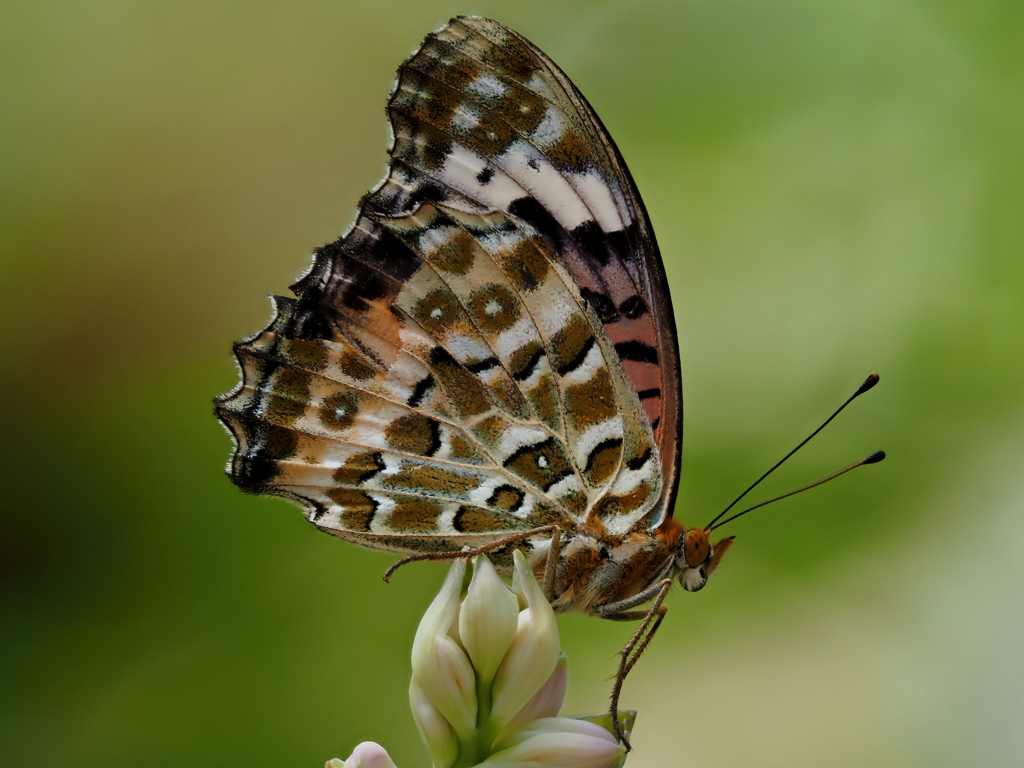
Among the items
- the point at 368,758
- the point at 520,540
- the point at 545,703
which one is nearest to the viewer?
the point at 368,758

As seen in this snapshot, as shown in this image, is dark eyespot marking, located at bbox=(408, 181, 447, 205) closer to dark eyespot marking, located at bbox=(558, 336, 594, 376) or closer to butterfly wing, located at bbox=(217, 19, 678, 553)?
butterfly wing, located at bbox=(217, 19, 678, 553)

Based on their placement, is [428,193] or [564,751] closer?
[564,751]

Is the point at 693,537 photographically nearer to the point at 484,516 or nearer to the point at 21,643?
the point at 484,516

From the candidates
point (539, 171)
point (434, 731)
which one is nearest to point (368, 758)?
point (434, 731)

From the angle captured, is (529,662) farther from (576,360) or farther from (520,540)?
(576,360)

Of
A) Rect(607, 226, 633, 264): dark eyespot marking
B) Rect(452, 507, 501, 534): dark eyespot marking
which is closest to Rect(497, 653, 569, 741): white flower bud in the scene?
Rect(452, 507, 501, 534): dark eyespot marking

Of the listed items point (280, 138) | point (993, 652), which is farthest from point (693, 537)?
point (280, 138)

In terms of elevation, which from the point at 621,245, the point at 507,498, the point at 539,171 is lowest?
the point at 507,498
